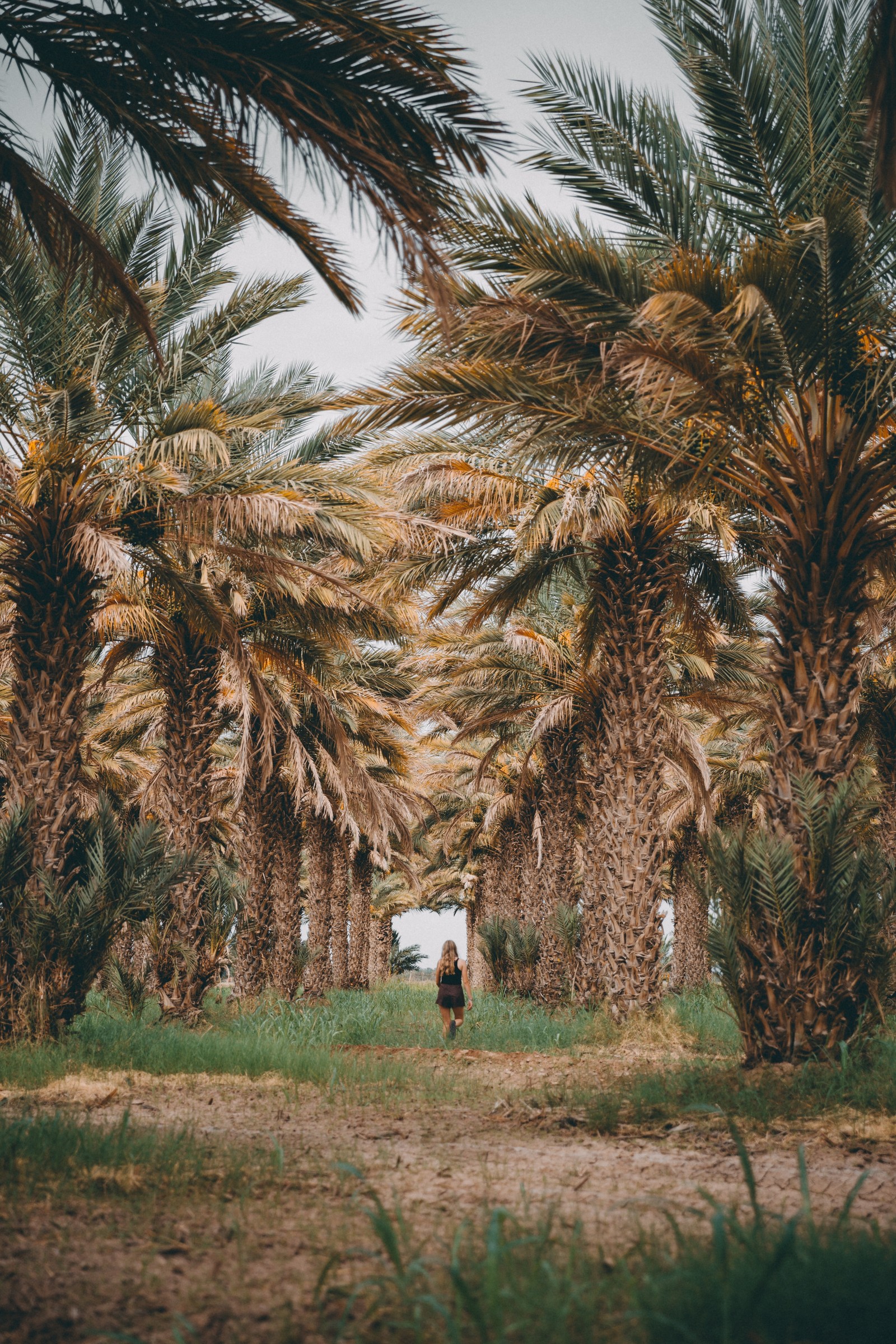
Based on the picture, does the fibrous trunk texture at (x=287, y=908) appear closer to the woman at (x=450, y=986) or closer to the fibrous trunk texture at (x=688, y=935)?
the woman at (x=450, y=986)

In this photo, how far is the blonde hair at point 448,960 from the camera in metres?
12.0

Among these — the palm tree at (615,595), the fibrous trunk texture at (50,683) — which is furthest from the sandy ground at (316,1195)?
the palm tree at (615,595)

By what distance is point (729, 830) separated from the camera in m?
8.29

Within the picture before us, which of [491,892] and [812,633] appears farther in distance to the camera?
[491,892]

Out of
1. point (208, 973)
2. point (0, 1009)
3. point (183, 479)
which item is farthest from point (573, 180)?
point (208, 973)

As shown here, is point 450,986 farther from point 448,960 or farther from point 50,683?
point 50,683

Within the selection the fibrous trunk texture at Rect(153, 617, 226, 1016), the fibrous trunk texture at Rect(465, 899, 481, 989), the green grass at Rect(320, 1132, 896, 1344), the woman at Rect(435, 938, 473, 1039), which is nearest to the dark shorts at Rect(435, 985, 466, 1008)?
the woman at Rect(435, 938, 473, 1039)

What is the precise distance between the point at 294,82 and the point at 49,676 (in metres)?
6.32

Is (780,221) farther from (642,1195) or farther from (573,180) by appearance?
(642,1195)

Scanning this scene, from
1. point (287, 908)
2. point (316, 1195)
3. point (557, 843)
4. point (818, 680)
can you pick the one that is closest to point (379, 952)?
point (287, 908)

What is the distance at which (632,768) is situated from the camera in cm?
1216

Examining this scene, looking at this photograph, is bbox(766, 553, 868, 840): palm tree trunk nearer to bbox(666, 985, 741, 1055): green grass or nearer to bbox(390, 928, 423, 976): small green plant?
bbox(666, 985, 741, 1055): green grass

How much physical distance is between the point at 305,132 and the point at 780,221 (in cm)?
426

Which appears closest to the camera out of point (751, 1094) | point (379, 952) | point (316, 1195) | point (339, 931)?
point (316, 1195)
